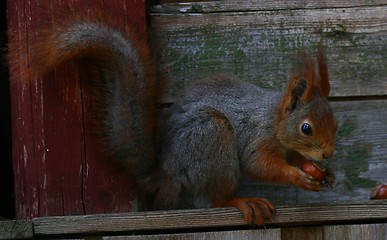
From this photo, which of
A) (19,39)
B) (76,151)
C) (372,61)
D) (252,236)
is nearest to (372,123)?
(372,61)

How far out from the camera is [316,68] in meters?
2.98

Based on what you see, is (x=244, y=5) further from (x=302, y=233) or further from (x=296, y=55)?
(x=302, y=233)

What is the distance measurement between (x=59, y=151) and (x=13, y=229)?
0.33 m

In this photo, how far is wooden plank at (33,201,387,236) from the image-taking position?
2543 millimetres

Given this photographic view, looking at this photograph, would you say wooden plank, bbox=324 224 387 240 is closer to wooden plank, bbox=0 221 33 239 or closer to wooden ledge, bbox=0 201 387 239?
wooden ledge, bbox=0 201 387 239

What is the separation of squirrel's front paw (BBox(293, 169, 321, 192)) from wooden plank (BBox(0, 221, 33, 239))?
0.79m

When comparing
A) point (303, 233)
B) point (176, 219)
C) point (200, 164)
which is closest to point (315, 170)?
point (303, 233)

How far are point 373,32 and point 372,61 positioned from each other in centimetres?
10

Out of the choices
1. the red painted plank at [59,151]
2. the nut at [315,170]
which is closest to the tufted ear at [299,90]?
the nut at [315,170]

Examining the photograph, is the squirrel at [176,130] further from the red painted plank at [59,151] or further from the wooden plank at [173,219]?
the wooden plank at [173,219]

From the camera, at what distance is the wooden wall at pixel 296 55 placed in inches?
120

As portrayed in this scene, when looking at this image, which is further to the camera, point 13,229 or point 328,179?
point 328,179

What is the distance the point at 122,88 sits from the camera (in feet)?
9.01

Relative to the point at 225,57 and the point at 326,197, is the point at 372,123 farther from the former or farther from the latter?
the point at 225,57
